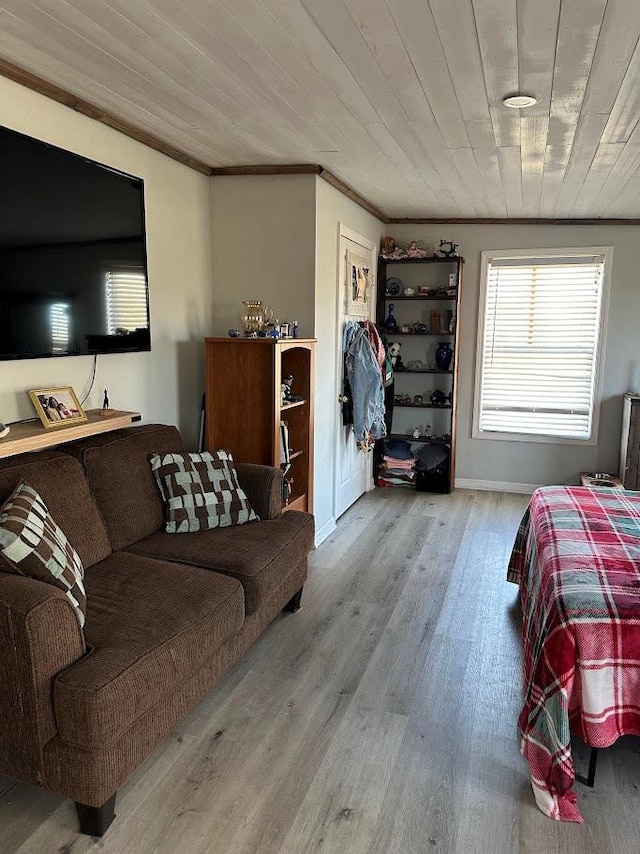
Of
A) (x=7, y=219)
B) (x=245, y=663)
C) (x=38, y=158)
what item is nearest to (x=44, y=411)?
(x=7, y=219)

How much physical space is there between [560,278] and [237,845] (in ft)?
16.0

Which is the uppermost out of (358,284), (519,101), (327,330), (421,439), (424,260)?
(519,101)

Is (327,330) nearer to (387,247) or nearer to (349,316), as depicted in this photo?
(349,316)

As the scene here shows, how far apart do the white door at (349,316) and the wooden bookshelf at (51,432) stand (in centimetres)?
196

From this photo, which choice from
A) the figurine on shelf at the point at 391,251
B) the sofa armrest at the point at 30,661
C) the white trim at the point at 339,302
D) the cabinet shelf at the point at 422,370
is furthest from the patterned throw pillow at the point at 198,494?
the figurine on shelf at the point at 391,251

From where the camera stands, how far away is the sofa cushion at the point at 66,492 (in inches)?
93.5

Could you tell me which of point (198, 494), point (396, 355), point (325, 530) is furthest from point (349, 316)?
point (198, 494)

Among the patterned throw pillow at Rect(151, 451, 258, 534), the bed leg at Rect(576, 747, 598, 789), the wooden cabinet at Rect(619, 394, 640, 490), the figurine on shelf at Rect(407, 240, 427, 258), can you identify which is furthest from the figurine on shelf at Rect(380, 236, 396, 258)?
the bed leg at Rect(576, 747, 598, 789)

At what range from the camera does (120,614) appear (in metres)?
2.10

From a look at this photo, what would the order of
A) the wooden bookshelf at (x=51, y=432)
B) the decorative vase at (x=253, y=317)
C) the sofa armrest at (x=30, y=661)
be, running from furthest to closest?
the decorative vase at (x=253, y=317) → the wooden bookshelf at (x=51, y=432) → the sofa armrest at (x=30, y=661)

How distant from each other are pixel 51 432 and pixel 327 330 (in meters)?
2.17

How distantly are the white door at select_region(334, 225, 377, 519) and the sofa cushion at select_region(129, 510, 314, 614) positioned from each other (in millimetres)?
1648

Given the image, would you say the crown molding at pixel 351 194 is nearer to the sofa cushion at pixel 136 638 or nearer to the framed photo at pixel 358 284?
the framed photo at pixel 358 284

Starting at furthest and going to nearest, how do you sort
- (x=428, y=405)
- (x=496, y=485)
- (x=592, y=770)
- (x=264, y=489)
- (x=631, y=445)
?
1. (x=496, y=485)
2. (x=428, y=405)
3. (x=631, y=445)
4. (x=264, y=489)
5. (x=592, y=770)
